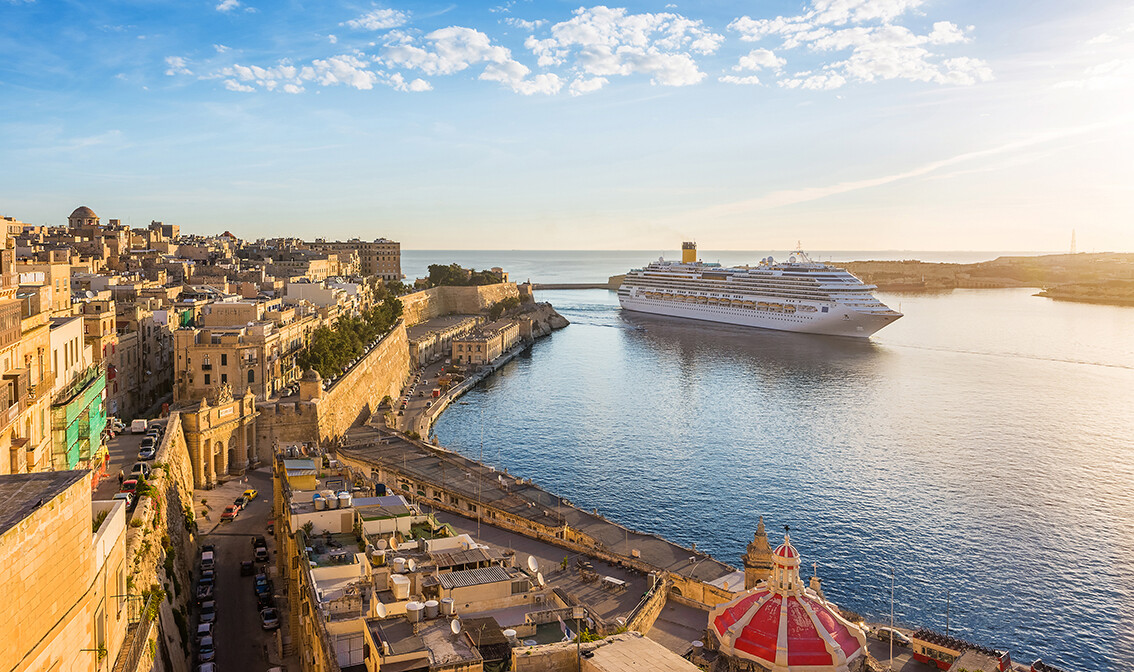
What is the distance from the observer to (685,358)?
6575 cm

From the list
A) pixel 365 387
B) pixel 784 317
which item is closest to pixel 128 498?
pixel 365 387

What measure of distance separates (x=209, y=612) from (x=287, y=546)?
2017 mm

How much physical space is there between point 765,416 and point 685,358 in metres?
22.5

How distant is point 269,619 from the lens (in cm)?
1761

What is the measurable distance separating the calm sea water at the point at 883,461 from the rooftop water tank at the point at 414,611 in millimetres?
14030

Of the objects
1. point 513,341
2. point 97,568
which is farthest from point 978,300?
point 97,568

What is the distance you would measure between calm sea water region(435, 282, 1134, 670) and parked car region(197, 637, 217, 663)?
45.9 feet

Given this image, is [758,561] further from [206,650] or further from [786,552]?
[206,650]

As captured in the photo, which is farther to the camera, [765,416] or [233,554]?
[765,416]

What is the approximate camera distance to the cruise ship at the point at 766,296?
252 feet

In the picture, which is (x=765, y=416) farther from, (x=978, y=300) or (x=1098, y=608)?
(x=978, y=300)

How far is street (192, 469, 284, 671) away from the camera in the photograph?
16.6m

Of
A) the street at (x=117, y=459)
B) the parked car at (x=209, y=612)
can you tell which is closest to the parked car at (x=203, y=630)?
the parked car at (x=209, y=612)

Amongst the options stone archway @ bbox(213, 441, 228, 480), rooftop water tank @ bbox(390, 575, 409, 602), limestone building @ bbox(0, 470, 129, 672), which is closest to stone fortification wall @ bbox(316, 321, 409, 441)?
stone archway @ bbox(213, 441, 228, 480)
